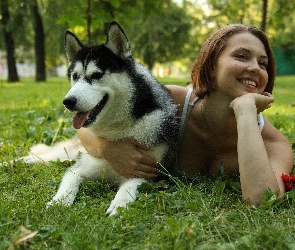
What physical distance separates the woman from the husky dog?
94 millimetres

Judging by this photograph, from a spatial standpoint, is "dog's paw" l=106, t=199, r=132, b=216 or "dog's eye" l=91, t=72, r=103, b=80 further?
"dog's eye" l=91, t=72, r=103, b=80

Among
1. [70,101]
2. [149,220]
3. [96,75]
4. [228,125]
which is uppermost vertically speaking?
[96,75]

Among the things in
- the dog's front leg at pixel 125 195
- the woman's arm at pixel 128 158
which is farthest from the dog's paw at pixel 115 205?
the woman's arm at pixel 128 158

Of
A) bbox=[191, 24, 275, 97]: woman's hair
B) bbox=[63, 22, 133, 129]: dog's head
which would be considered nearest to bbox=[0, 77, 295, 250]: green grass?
bbox=[63, 22, 133, 129]: dog's head

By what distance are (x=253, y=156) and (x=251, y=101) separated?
39cm

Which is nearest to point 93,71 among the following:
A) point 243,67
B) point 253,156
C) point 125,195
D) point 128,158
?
point 128,158

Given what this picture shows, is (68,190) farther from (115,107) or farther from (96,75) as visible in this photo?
(96,75)

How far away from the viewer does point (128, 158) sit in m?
2.59

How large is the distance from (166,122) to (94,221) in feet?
3.34

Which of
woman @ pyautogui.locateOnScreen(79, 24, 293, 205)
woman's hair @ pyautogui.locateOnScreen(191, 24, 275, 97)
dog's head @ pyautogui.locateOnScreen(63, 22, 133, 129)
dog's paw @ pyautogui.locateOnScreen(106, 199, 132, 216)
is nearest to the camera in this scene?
dog's paw @ pyautogui.locateOnScreen(106, 199, 132, 216)

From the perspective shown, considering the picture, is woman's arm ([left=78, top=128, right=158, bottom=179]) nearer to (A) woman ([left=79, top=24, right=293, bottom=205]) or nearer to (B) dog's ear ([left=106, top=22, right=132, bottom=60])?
(A) woman ([left=79, top=24, right=293, bottom=205])

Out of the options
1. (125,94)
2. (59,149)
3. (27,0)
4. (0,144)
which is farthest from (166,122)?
(27,0)

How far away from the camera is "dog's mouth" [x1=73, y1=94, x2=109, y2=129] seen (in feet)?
7.98

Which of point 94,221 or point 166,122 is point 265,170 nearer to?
point 166,122
